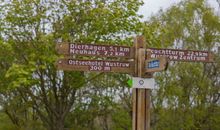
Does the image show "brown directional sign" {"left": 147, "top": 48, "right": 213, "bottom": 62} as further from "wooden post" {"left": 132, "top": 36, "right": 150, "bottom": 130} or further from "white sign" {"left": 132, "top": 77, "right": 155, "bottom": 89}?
"white sign" {"left": 132, "top": 77, "right": 155, "bottom": 89}

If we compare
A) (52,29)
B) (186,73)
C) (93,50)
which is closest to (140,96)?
(93,50)

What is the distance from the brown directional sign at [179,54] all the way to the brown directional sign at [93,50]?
43cm

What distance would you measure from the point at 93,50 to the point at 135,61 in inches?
35.8

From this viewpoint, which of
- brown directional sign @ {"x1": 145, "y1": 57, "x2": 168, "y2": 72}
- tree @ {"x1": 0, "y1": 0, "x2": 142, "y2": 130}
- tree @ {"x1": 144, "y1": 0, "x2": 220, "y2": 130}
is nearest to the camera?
brown directional sign @ {"x1": 145, "y1": 57, "x2": 168, "y2": 72}

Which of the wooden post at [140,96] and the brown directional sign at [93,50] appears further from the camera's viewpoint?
the wooden post at [140,96]

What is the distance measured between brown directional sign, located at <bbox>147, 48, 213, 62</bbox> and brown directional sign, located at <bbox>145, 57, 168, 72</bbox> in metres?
0.18

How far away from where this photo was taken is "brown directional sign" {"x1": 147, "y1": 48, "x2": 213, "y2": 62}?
9727mm

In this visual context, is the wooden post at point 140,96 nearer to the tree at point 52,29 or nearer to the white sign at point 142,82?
the white sign at point 142,82

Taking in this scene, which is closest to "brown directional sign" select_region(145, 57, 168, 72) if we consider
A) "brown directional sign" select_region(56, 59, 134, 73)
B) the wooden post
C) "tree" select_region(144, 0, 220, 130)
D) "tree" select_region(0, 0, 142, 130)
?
the wooden post

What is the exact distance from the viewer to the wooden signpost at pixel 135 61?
9445 mm

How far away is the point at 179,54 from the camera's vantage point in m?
9.84

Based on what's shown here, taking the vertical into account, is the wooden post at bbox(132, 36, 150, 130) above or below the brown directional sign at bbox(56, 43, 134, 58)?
below

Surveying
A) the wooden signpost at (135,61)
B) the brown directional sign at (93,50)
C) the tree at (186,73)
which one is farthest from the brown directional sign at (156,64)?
the tree at (186,73)

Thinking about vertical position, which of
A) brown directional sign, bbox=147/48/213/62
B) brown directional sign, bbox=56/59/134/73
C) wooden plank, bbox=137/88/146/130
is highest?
brown directional sign, bbox=147/48/213/62
